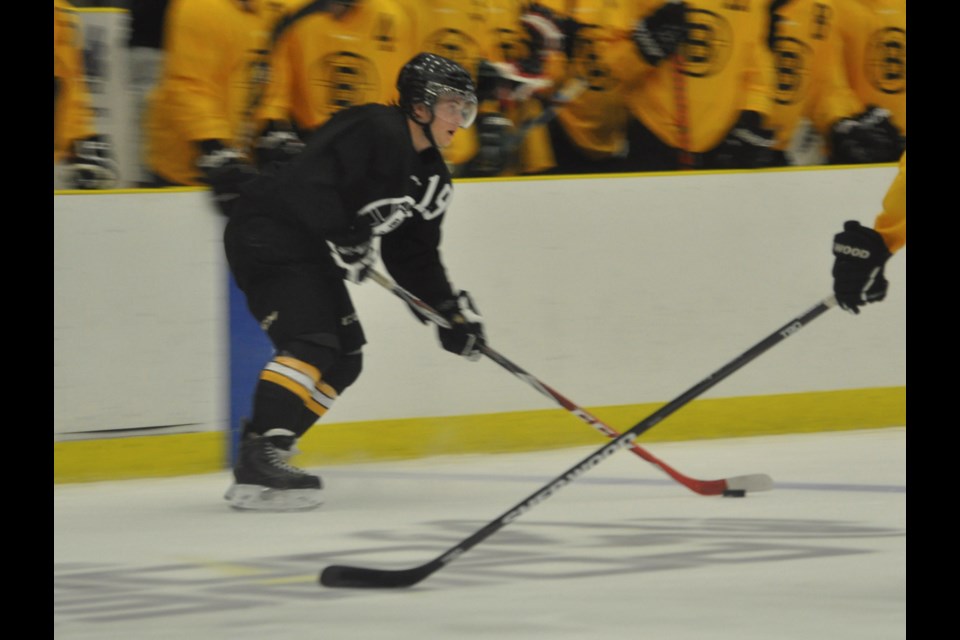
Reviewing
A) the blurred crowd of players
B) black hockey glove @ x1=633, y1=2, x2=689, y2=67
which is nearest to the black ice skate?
the blurred crowd of players

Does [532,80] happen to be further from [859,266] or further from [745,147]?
[859,266]

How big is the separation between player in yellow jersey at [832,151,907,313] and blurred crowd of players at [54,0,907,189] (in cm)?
166

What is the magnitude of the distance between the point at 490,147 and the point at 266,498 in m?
1.53

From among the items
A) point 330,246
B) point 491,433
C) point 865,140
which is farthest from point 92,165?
point 865,140

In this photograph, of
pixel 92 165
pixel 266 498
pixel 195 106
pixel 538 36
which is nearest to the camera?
pixel 266 498

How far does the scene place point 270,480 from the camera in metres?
4.52

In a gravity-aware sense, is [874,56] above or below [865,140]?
above

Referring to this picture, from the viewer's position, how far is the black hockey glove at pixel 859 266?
159 inches

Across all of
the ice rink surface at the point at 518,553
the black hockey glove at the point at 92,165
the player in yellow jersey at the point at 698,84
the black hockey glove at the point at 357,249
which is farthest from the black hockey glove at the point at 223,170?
the player in yellow jersey at the point at 698,84

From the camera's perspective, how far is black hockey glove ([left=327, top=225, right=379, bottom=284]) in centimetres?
462

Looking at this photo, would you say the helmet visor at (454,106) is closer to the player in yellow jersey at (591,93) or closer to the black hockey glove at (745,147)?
the player in yellow jersey at (591,93)

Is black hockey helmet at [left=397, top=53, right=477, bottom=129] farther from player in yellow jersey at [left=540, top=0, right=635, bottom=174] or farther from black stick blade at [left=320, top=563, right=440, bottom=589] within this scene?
black stick blade at [left=320, top=563, right=440, bottom=589]
